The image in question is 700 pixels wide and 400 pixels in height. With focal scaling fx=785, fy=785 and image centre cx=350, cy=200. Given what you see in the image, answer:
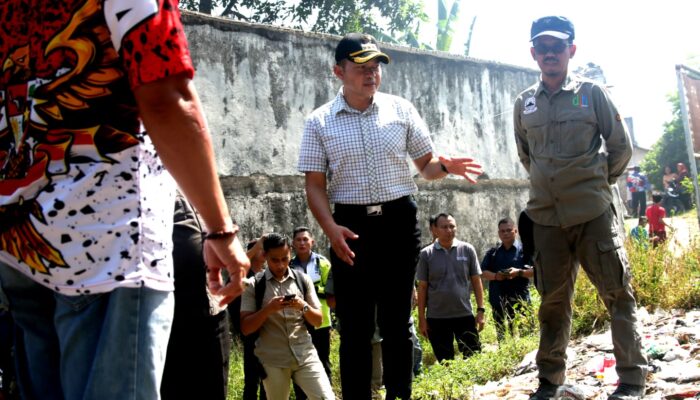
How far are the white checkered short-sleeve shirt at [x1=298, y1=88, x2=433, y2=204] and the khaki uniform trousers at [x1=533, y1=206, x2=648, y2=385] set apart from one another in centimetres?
92

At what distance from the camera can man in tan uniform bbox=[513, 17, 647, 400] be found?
14.7 feet

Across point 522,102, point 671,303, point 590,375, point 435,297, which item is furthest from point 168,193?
point 435,297

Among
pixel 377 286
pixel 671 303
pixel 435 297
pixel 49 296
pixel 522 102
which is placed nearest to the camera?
pixel 49 296

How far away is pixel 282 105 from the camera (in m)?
9.27

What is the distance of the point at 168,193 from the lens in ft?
7.20

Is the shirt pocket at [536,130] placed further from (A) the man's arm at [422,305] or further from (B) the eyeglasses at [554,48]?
(A) the man's arm at [422,305]

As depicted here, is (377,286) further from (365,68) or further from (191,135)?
(191,135)

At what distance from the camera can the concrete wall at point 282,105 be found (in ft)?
28.4

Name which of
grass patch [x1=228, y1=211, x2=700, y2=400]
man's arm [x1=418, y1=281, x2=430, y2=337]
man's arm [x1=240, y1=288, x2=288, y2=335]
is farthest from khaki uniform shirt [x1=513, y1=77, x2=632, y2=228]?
man's arm [x1=418, y1=281, x2=430, y2=337]

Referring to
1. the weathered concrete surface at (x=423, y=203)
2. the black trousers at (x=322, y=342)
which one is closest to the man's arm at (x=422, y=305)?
the black trousers at (x=322, y=342)

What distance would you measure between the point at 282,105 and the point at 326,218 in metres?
5.02

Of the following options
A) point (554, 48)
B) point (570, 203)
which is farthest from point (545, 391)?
point (554, 48)

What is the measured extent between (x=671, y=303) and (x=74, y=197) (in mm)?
6207

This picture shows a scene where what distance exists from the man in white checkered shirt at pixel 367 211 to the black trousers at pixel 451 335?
3814mm
